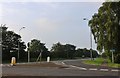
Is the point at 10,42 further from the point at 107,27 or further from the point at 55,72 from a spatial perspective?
the point at 55,72

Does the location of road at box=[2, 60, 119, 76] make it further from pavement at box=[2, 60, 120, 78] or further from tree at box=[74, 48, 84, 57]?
tree at box=[74, 48, 84, 57]

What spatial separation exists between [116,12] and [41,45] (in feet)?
242

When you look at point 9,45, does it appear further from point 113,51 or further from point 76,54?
point 76,54

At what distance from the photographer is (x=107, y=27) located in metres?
46.9

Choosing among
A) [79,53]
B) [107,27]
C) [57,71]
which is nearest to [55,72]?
[57,71]

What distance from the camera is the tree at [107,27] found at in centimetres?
4638

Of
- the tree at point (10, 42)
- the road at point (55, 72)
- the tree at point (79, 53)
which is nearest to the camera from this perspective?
the road at point (55, 72)

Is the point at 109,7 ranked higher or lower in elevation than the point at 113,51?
higher

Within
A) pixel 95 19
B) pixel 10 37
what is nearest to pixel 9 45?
pixel 10 37

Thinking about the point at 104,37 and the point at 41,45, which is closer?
the point at 104,37

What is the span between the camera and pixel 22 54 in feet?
280

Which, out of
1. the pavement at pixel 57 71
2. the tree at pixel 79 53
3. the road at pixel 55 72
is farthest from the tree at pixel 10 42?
the tree at pixel 79 53

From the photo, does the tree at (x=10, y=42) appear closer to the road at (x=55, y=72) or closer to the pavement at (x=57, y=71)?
the pavement at (x=57, y=71)

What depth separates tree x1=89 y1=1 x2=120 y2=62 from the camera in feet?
152
